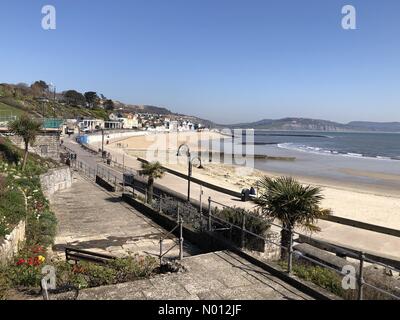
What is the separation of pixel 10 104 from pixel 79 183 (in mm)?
47025

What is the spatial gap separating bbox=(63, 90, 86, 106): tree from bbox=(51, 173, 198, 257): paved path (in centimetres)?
13726

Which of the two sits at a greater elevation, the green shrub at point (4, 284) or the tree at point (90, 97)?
the tree at point (90, 97)

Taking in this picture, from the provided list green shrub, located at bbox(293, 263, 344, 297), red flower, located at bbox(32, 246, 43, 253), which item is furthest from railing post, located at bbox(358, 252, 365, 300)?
red flower, located at bbox(32, 246, 43, 253)

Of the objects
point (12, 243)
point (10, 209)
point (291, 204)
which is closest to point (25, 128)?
point (10, 209)

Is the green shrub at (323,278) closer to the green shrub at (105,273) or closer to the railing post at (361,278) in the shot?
the railing post at (361,278)

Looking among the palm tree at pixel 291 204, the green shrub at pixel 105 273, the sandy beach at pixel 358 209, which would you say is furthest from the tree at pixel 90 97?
the green shrub at pixel 105 273

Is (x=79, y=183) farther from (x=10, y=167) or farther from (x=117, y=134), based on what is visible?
(x=117, y=134)

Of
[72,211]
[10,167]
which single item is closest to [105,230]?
[72,211]

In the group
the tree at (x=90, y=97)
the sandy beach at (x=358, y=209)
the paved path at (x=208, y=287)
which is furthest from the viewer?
the tree at (x=90, y=97)

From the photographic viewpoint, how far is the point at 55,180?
19.2m

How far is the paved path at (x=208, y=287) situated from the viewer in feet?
18.5

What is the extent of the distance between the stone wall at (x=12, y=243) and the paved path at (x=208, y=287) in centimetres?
249

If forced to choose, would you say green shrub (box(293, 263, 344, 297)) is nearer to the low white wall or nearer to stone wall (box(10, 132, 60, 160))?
stone wall (box(10, 132, 60, 160))
